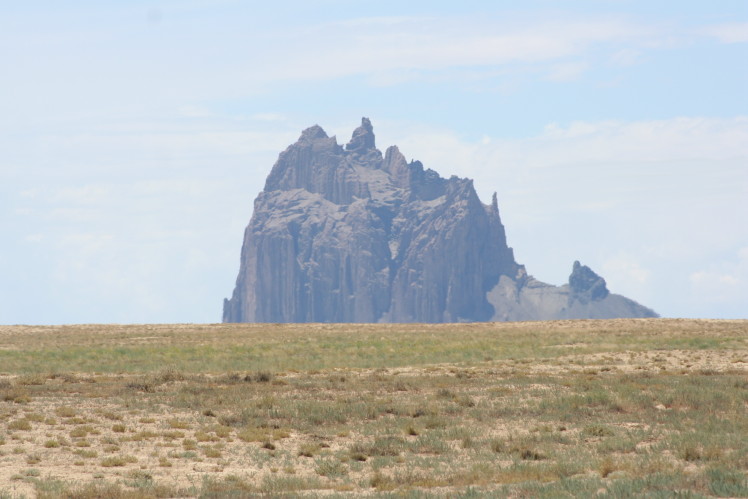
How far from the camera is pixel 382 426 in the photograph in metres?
26.5

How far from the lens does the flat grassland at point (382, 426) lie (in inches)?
721

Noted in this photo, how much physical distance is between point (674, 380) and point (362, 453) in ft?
61.1

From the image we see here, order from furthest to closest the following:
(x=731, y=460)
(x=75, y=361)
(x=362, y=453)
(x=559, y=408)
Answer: (x=75, y=361) < (x=559, y=408) < (x=362, y=453) < (x=731, y=460)

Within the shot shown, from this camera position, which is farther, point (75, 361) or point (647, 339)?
point (647, 339)

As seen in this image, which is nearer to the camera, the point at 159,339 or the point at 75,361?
the point at 75,361

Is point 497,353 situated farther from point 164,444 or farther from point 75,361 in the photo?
point 164,444

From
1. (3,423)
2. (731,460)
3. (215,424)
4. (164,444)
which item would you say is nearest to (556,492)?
(731,460)

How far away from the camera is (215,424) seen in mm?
27078

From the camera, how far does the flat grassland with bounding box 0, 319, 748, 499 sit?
18.3 meters

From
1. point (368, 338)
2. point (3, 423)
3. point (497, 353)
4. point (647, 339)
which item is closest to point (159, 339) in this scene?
point (368, 338)

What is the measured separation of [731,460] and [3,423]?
2087cm

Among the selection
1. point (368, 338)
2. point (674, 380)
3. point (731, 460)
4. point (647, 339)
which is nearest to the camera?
point (731, 460)

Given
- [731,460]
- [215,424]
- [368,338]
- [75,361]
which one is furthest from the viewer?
[368,338]

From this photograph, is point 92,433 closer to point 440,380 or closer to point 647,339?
point 440,380
